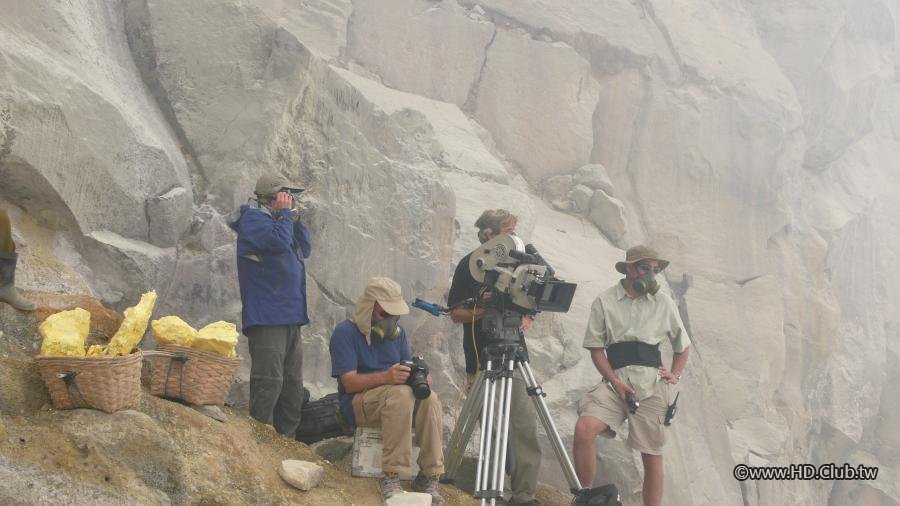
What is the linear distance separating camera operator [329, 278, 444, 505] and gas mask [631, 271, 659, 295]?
6.13 ft

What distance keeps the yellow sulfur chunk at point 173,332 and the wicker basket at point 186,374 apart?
0.16ft

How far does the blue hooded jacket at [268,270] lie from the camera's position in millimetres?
5648

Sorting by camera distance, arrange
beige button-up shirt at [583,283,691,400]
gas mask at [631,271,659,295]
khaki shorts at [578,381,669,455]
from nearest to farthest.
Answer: khaki shorts at [578,381,669,455] < beige button-up shirt at [583,283,691,400] < gas mask at [631,271,659,295]

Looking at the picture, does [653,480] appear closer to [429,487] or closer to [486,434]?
[486,434]

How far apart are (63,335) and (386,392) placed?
1.92 metres

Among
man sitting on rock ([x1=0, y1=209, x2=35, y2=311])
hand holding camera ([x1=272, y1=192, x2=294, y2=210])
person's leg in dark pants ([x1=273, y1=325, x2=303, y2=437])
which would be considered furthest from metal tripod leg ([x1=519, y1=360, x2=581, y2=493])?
man sitting on rock ([x1=0, y1=209, x2=35, y2=311])

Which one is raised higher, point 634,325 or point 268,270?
point 268,270

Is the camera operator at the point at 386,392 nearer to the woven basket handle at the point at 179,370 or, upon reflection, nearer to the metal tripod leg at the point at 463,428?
the metal tripod leg at the point at 463,428

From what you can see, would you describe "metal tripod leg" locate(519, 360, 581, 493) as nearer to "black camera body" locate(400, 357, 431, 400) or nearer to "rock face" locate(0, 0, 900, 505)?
"black camera body" locate(400, 357, 431, 400)

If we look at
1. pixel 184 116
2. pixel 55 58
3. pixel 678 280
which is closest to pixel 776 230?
pixel 678 280

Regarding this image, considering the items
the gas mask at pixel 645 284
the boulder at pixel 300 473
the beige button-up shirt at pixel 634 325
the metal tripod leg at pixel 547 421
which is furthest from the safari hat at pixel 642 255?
the boulder at pixel 300 473

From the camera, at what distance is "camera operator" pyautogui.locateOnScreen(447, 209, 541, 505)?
19.7 ft

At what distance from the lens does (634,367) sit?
252 inches

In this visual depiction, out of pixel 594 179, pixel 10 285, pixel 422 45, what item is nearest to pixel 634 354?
pixel 10 285
